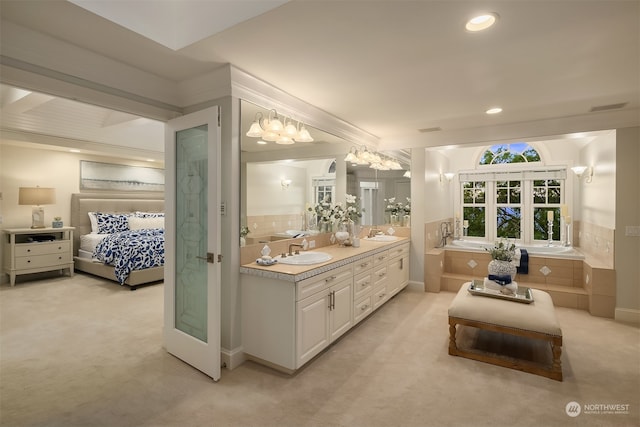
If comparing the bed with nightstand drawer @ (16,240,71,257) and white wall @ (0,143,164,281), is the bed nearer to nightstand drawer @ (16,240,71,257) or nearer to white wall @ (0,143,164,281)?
white wall @ (0,143,164,281)

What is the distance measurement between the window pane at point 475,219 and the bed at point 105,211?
5850mm

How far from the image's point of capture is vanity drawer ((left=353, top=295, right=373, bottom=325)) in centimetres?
328

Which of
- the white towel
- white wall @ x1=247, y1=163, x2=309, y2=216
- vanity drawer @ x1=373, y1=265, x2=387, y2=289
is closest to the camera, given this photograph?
white wall @ x1=247, y1=163, x2=309, y2=216

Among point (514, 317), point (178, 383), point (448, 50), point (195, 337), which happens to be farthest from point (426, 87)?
point (178, 383)

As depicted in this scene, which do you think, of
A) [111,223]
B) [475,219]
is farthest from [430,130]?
[111,223]

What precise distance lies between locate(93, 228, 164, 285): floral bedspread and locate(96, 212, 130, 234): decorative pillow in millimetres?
713

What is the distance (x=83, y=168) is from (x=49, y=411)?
217 inches

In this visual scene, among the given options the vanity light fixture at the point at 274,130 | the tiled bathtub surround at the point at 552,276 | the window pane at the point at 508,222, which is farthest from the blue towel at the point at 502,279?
the window pane at the point at 508,222

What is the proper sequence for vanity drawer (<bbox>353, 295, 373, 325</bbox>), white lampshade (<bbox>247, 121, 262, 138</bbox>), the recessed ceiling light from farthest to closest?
vanity drawer (<bbox>353, 295, 373, 325</bbox>), white lampshade (<bbox>247, 121, 262, 138</bbox>), the recessed ceiling light

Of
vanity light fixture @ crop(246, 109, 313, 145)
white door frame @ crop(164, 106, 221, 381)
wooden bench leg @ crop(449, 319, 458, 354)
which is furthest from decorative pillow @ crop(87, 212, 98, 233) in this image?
wooden bench leg @ crop(449, 319, 458, 354)

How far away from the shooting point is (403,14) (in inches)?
70.6

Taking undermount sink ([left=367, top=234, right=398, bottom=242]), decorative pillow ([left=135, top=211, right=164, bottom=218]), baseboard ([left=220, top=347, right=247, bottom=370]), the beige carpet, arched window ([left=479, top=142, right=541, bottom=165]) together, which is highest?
arched window ([left=479, top=142, right=541, bottom=165])

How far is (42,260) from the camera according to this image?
5.32 m

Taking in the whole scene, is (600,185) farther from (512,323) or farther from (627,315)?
(512,323)
